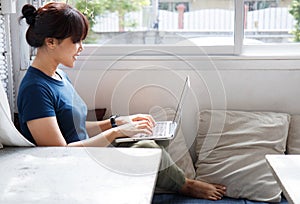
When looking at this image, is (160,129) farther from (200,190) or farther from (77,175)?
(77,175)

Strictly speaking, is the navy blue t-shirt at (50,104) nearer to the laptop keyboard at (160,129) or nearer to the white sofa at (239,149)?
the laptop keyboard at (160,129)

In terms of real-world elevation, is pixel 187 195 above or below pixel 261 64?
below

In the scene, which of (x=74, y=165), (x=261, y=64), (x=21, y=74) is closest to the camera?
(x=74, y=165)

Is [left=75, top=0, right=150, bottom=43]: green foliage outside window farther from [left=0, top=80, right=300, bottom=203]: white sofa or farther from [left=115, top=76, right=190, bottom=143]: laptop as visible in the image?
[left=0, top=80, right=300, bottom=203]: white sofa

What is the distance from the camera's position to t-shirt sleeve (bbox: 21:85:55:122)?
5.56ft

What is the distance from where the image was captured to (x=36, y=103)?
1.70 meters

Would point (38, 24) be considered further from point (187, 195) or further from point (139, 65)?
point (187, 195)

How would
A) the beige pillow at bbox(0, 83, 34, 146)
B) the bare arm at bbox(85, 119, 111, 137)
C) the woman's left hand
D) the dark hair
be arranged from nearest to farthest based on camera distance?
1. the beige pillow at bbox(0, 83, 34, 146)
2. the dark hair
3. the woman's left hand
4. the bare arm at bbox(85, 119, 111, 137)

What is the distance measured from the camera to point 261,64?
2.30m

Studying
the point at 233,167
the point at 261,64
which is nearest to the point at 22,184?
the point at 233,167

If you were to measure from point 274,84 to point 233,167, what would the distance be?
52 centimetres

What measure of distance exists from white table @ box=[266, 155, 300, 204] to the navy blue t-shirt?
858mm

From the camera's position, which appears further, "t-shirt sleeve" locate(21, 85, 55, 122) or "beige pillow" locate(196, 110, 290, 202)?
"beige pillow" locate(196, 110, 290, 202)

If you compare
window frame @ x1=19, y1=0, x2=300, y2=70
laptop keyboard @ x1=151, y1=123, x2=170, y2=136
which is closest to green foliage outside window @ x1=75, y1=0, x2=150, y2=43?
window frame @ x1=19, y1=0, x2=300, y2=70
